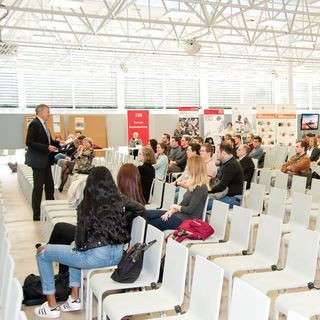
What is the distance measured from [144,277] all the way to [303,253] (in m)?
1.11

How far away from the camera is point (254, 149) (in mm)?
9320

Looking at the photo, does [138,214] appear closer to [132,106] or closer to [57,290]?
[57,290]

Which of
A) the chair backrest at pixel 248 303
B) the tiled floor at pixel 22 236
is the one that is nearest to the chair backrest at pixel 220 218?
the tiled floor at pixel 22 236

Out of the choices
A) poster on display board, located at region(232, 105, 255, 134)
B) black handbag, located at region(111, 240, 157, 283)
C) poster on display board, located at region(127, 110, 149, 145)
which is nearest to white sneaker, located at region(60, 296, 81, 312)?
black handbag, located at region(111, 240, 157, 283)

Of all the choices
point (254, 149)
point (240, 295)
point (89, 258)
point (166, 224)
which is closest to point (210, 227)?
point (166, 224)

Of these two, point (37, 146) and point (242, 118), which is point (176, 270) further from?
point (242, 118)

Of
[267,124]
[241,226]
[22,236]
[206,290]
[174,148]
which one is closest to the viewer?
[206,290]

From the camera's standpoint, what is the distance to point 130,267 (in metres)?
3.02

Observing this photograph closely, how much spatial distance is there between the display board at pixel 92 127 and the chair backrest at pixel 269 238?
14.8 metres

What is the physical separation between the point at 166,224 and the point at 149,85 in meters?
Result: 18.4

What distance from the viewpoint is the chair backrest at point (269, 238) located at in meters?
3.37

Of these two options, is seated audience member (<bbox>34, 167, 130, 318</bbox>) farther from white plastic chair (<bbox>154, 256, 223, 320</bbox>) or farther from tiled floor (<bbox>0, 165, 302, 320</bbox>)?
white plastic chair (<bbox>154, 256, 223, 320</bbox>)

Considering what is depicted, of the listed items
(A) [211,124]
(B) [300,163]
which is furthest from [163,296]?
(A) [211,124]

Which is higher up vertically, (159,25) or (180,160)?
(159,25)
